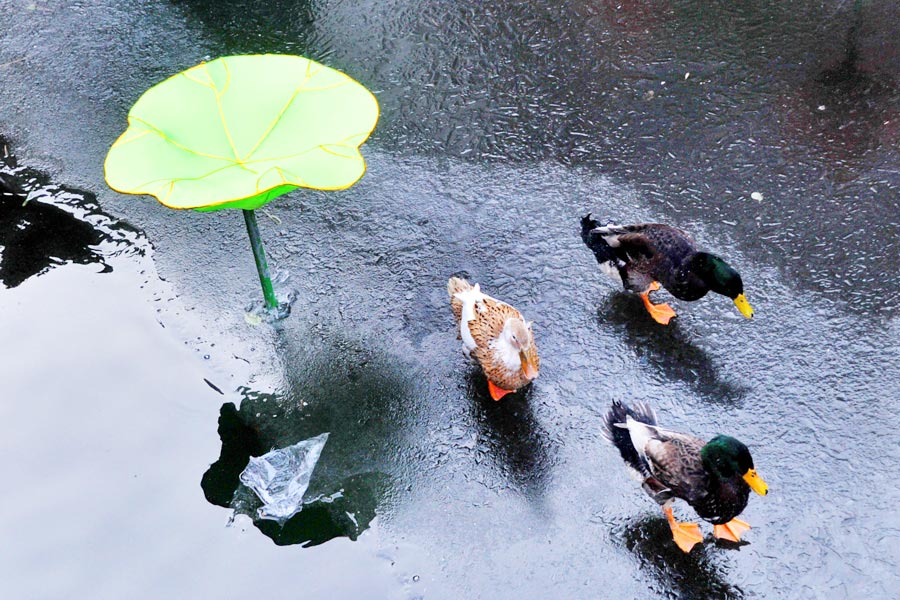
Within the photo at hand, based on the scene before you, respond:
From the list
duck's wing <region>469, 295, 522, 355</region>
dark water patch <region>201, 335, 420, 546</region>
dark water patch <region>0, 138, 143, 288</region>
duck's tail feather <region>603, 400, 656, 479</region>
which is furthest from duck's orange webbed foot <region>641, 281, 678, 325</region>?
dark water patch <region>0, 138, 143, 288</region>

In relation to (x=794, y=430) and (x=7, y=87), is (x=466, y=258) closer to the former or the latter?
(x=794, y=430)

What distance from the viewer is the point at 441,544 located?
417 cm

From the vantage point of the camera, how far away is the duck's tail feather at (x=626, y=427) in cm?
412

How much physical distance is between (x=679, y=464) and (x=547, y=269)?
1.81 m

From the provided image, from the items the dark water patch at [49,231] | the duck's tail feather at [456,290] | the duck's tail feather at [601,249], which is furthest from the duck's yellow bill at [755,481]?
the dark water patch at [49,231]

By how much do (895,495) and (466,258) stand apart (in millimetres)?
2738

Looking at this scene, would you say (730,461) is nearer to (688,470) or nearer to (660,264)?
(688,470)

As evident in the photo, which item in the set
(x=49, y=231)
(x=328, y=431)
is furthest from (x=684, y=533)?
(x=49, y=231)

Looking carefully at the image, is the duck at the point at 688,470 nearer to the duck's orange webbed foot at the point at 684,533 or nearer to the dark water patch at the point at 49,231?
the duck's orange webbed foot at the point at 684,533

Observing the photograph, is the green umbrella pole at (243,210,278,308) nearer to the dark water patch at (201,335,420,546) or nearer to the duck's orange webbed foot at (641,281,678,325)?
the dark water patch at (201,335,420,546)

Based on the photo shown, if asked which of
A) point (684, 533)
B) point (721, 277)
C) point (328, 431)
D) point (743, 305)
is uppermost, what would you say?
point (721, 277)

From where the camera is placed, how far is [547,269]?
5.40 m

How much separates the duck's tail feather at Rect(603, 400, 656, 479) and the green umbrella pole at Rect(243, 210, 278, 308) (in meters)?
2.12

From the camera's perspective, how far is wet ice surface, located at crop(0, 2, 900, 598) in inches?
164
